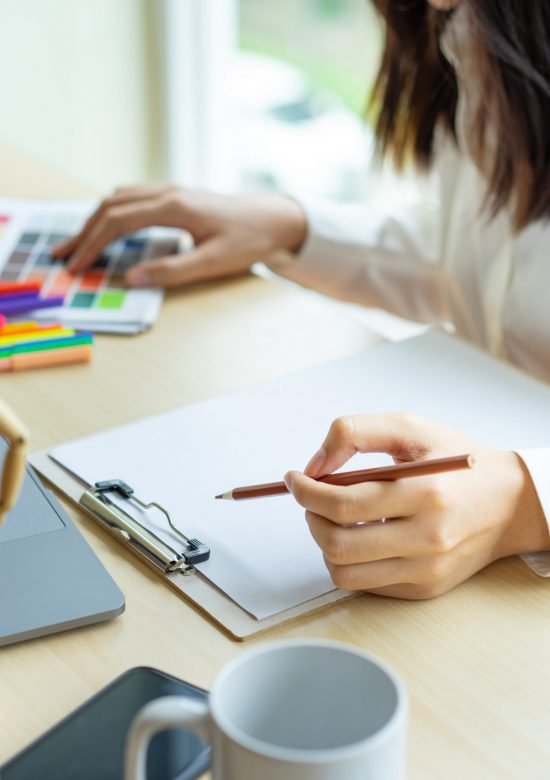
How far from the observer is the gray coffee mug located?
1.14 feet

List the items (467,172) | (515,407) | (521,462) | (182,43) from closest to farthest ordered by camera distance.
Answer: (521,462) → (515,407) → (467,172) → (182,43)

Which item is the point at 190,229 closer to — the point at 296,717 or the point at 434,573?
the point at 434,573

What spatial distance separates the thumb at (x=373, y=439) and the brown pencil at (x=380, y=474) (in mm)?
11

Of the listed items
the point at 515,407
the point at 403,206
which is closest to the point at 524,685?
the point at 515,407

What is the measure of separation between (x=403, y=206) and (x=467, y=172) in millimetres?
114

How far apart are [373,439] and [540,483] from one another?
112 mm

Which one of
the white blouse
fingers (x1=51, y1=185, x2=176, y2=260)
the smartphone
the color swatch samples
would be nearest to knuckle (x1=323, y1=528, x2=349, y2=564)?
the smartphone

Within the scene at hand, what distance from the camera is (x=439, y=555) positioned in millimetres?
558

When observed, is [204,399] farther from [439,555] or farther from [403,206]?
[403,206]

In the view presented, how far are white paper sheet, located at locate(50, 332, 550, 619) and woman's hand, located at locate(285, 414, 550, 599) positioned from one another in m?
0.04

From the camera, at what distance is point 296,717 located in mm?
392

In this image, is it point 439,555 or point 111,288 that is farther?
point 111,288

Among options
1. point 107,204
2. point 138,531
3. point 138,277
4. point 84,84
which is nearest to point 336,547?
point 138,531

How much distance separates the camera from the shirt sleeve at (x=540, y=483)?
1.99ft
